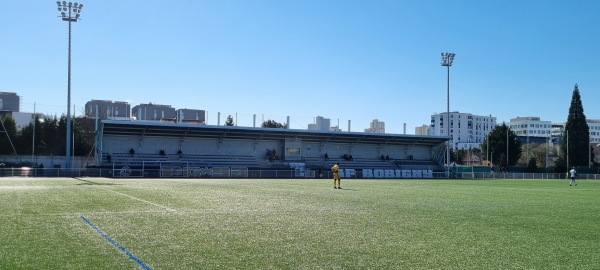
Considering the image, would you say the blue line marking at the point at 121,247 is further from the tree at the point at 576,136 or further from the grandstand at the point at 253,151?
the tree at the point at 576,136

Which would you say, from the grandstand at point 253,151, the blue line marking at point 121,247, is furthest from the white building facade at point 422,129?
the blue line marking at point 121,247

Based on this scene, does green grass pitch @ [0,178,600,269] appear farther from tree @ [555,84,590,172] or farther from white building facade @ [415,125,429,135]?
tree @ [555,84,590,172]

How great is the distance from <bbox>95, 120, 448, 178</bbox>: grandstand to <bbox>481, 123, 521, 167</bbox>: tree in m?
24.3

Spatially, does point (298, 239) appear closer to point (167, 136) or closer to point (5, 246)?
point (5, 246)

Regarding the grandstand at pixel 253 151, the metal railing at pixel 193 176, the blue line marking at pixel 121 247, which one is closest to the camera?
the blue line marking at pixel 121 247

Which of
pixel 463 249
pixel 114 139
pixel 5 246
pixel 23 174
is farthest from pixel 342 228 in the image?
pixel 114 139

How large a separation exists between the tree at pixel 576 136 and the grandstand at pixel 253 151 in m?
30.0

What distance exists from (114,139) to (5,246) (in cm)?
5735

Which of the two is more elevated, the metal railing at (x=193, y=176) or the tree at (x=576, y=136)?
the tree at (x=576, y=136)

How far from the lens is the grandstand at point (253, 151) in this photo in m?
61.1

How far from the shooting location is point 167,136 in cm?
6700

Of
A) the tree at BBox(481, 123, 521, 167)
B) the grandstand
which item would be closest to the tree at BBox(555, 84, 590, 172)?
the tree at BBox(481, 123, 521, 167)

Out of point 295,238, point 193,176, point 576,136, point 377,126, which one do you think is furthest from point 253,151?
point 295,238

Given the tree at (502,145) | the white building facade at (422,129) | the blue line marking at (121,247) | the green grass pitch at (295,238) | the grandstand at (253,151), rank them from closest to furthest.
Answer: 1. the blue line marking at (121,247)
2. the green grass pitch at (295,238)
3. the grandstand at (253,151)
4. the white building facade at (422,129)
5. the tree at (502,145)
